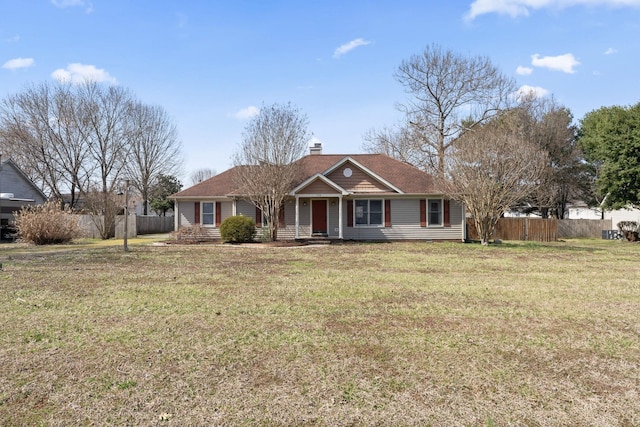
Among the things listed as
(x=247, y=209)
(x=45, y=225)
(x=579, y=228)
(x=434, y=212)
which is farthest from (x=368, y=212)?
(x=579, y=228)

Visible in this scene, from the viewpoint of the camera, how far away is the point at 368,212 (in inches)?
852

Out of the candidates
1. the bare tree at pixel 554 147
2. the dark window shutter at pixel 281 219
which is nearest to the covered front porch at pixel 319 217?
the dark window shutter at pixel 281 219

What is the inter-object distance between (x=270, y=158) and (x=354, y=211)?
5215 millimetres

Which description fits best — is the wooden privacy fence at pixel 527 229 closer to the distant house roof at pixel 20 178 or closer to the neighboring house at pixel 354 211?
the neighboring house at pixel 354 211

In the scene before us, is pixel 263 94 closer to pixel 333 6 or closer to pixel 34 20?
A: pixel 333 6

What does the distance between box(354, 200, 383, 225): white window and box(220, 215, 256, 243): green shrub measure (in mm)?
5575

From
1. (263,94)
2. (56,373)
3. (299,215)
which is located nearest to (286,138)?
(263,94)

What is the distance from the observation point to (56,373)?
372 cm

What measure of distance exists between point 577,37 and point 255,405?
16128 mm

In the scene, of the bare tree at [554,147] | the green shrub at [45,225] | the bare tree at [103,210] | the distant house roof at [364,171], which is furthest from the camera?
the bare tree at [554,147]

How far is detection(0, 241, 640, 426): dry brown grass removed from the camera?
10.1ft

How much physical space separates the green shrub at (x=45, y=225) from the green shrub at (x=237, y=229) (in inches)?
314

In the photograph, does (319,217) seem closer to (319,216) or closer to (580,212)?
(319,216)

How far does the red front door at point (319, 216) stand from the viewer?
70.3ft
